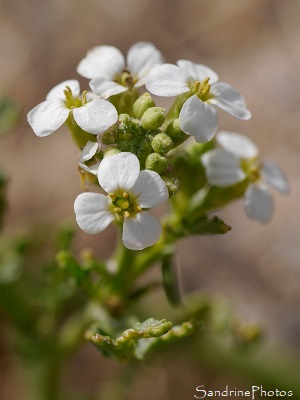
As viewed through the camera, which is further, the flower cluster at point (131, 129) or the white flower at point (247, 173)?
the white flower at point (247, 173)

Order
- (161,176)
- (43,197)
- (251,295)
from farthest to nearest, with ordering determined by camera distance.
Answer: (43,197), (251,295), (161,176)

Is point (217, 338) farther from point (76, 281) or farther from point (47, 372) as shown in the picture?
point (76, 281)

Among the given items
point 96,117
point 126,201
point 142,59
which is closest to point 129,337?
point 126,201

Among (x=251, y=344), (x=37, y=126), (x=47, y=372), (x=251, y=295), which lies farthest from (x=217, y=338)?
(x=37, y=126)

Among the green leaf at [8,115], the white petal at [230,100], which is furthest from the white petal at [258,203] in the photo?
the green leaf at [8,115]

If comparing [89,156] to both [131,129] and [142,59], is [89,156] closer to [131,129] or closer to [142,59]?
[131,129]

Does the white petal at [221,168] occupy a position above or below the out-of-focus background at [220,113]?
below

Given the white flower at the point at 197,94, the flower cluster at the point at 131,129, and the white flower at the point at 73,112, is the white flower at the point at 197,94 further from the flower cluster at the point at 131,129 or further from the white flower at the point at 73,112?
the white flower at the point at 73,112
